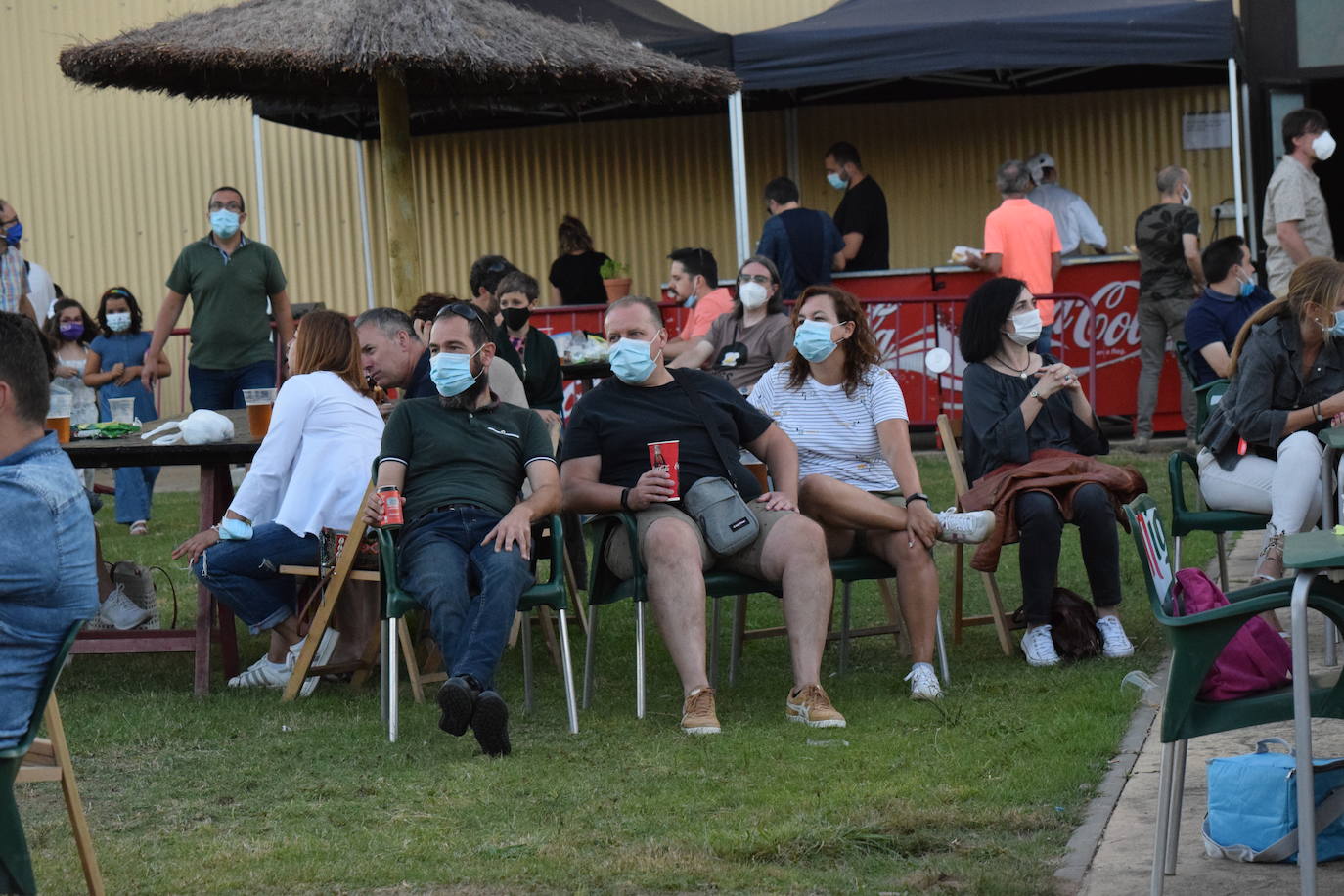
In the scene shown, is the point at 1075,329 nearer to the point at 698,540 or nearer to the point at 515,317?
the point at 515,317

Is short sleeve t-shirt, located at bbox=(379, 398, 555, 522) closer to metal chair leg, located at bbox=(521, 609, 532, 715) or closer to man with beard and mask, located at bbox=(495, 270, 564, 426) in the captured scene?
metal chair leg, located at bbox=(521, 609, 532, 715)

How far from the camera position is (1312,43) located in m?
13.4

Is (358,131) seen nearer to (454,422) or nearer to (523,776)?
(454,422)

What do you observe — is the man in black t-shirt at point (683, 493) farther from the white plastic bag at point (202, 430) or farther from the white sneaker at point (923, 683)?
the white plastic bag at point (202, 430)

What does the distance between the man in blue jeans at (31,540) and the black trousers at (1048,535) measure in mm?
3671

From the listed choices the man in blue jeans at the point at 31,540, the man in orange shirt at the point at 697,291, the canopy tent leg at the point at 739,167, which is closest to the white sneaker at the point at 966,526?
the man in blue jeans at the point at 31,540

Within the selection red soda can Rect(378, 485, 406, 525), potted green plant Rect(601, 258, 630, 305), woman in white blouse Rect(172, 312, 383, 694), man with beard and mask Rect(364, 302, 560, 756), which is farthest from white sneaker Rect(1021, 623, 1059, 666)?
potted green plant Rect(601, 258, 630, 305)

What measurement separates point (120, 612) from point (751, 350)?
3351mm

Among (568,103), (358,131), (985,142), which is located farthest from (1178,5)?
(358,131)

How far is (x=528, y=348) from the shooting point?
809cm

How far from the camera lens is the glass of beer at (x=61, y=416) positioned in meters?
6.79

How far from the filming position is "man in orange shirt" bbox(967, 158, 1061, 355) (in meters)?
12.0

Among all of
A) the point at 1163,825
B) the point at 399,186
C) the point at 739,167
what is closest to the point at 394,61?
the point at 399,186

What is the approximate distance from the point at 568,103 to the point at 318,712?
7240mm
